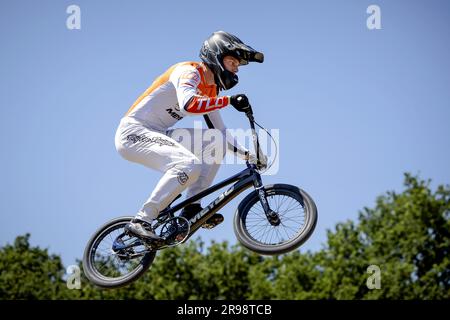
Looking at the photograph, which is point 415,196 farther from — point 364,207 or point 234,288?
point 234,288

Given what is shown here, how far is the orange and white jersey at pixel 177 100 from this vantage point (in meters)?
10.0

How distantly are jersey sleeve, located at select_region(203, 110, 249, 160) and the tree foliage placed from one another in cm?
4283

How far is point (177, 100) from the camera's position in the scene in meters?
10.5

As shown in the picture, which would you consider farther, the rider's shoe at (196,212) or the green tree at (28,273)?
the green tree at (28,273)

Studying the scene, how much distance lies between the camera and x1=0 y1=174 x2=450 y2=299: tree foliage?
54250 mm

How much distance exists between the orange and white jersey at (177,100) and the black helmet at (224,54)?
0.72 feet

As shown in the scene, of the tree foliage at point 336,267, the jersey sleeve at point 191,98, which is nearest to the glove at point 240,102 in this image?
the jersey sleeve at point 191,98

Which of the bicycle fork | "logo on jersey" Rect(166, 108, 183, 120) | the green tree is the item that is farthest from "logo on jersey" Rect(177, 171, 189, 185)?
the green tree

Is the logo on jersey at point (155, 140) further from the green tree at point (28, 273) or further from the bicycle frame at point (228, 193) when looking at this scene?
the green tree at point (28, 273)

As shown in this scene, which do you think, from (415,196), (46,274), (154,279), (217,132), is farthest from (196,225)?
(46,274)

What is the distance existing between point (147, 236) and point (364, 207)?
5699 centimetres

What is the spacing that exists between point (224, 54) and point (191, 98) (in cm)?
92

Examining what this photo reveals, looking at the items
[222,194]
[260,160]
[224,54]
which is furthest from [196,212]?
[224,54]
